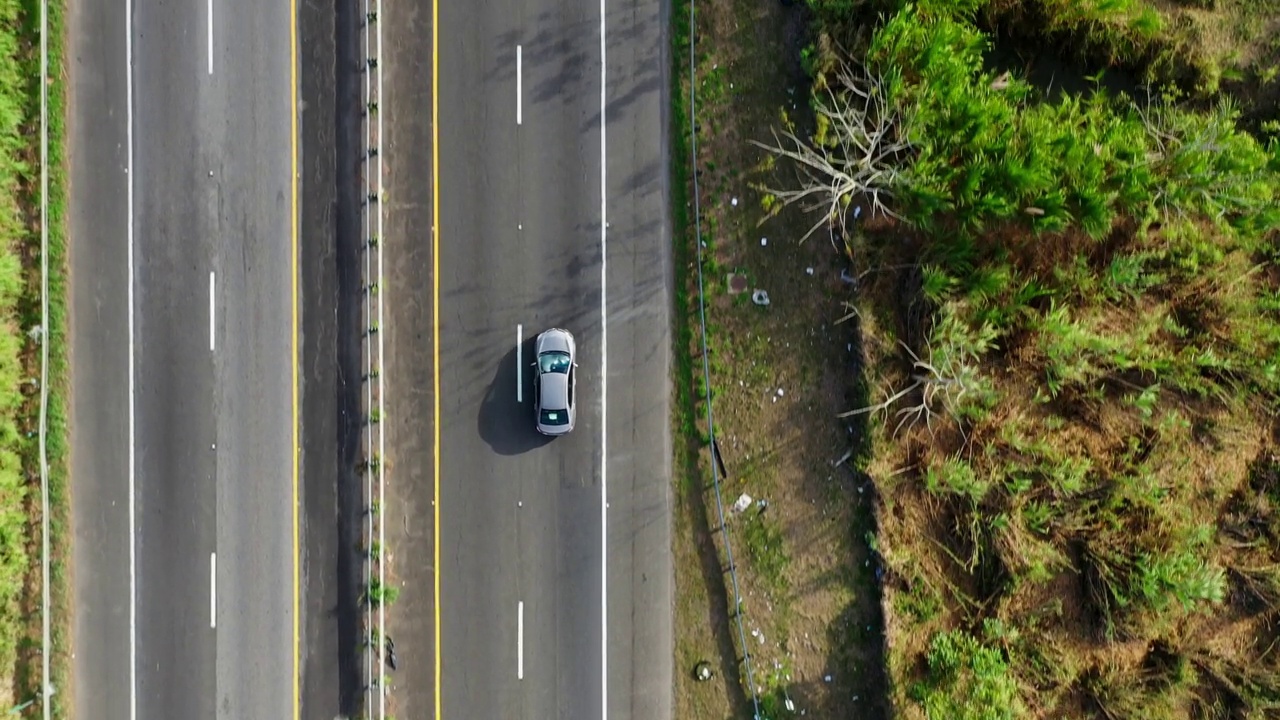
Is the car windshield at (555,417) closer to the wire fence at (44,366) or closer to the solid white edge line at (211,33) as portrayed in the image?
the solid white edge line at (211,33)

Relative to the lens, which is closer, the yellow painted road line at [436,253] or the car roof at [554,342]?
the car roof at [554,342]

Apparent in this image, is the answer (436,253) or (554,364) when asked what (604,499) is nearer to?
(554,364)

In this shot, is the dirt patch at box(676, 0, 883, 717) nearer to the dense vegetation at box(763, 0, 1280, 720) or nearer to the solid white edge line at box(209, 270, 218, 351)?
the dense vegetation at box(763, 0, 1280, 720)

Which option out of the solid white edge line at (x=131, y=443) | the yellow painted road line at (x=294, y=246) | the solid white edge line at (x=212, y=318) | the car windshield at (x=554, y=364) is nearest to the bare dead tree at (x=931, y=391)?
the car windshield at (x=554, y=364)

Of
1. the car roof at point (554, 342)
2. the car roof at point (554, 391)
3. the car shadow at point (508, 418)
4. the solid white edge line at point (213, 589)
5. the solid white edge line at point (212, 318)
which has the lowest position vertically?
the solid white edge line at point (213, 589)

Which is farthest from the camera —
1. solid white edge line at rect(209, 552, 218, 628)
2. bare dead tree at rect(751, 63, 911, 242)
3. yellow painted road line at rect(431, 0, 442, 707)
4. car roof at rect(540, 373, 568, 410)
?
solid white edge line at rect(209, 552, 218, 628)

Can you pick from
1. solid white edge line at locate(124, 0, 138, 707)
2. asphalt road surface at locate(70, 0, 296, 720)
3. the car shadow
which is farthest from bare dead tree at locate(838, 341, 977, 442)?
solid white edge line at locate(124, 0, 138, 707)

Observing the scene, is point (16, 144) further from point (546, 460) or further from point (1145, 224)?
point (1145, 224)
